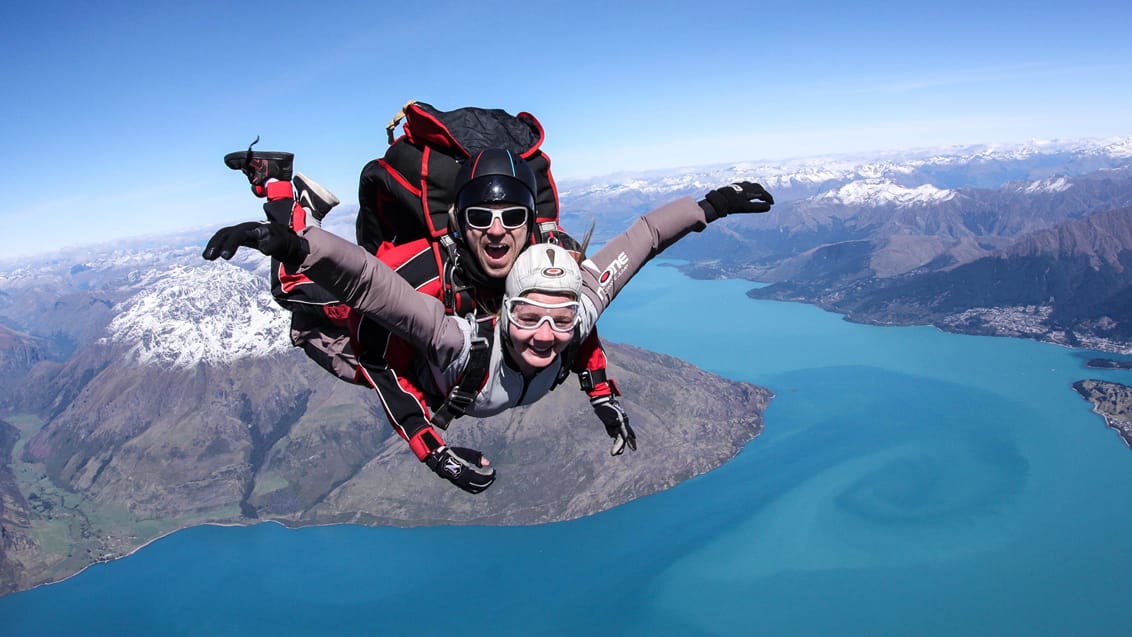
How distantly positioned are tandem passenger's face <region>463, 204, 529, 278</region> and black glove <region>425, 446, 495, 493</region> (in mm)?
1153

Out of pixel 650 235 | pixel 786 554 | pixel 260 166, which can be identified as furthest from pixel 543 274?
pixel 786 554

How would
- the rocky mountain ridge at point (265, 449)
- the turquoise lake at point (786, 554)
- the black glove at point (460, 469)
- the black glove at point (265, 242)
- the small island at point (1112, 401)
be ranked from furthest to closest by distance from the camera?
the rocky mountain ridge at point (265, 449) → the small island at point (1112, 401) → the turquoise lake at point (786, 554) → the black glove at point (460, 469) → the black glove at point (265, 242)

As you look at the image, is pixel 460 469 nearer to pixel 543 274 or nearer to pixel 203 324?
pixel 543 274

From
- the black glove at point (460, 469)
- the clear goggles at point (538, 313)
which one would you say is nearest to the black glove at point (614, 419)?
the black glove at point (460, 469)

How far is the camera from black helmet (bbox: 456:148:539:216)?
3.14 m

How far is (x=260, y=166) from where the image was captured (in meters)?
4.13

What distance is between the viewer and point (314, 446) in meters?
126

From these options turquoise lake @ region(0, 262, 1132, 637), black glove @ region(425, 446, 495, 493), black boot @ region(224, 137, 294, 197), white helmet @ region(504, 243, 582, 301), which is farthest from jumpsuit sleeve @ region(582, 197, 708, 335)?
turquoise lake @ region(0, 262, 1132, 637)

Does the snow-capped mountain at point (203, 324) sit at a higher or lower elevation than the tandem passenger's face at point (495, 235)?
lower

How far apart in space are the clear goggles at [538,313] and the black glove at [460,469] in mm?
937

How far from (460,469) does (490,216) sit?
1.53m

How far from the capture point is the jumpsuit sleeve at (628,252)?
368 cm

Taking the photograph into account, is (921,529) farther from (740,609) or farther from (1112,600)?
(740,609)

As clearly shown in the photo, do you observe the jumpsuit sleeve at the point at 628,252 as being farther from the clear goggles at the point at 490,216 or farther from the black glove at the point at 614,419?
the black glove at the point at 614,419
